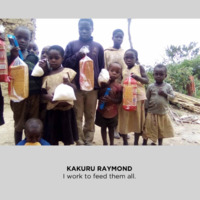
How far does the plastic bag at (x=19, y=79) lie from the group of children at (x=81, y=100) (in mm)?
125

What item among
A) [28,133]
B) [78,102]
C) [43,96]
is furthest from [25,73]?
[78,102]

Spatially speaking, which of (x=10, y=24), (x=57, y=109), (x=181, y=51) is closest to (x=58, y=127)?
(x=57, y=109)

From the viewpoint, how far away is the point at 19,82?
2.03 metres

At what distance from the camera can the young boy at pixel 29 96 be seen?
2.14 meters

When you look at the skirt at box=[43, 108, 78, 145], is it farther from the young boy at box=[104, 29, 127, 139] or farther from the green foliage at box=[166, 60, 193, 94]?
the green foliage at box=[166, 60, 193, 94]

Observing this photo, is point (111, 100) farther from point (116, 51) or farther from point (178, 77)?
point (178, 77)

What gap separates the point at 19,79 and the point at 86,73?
0.67 meters

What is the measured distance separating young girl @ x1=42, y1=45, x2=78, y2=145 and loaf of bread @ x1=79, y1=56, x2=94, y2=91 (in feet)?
0.46

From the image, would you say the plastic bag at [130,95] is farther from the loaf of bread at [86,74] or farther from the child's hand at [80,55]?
the child's hand at [80,55]

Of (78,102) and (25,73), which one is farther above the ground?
(25,73)

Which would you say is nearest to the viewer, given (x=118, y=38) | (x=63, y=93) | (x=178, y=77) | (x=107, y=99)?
(x=63, y=93)

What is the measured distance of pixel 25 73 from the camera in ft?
6.62
